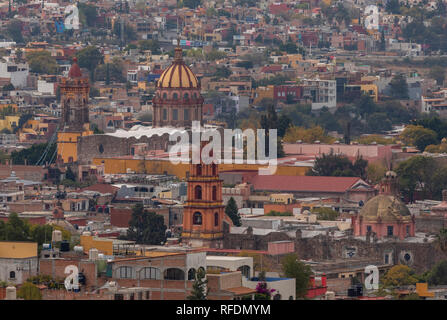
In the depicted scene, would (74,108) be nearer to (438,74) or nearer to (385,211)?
(385,211)

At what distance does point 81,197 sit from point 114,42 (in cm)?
9723

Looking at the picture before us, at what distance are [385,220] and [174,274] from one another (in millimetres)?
20838

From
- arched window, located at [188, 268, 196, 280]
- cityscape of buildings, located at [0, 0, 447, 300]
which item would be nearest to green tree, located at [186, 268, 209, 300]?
cityscape of buildings, located at [0, 0, 447, 300]

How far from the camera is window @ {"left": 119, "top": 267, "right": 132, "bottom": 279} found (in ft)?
→ 168

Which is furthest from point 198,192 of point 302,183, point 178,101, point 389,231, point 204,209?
point 178,101

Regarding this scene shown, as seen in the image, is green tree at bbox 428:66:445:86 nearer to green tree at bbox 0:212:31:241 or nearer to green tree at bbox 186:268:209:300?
green tree at bbox 0:212:31:241

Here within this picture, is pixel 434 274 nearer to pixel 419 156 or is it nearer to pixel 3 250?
pixel 3 250

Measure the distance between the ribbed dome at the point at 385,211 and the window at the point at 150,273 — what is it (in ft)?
67.8

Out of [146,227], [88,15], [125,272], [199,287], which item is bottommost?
[88,15]

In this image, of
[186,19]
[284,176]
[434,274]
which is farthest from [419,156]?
[186,19]

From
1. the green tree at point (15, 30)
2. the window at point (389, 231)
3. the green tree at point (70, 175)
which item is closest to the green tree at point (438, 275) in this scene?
the window at point (389, 231)

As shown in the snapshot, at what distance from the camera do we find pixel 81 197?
83062 millimetres

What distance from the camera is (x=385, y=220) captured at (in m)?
70.7

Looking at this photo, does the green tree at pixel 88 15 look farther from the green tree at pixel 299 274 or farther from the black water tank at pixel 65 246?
the green tree at pixel 299 274
